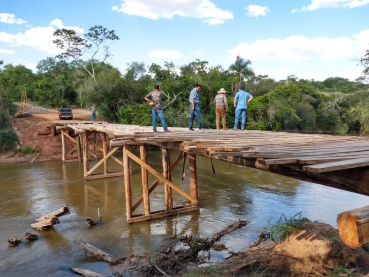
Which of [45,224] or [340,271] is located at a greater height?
[340,271]

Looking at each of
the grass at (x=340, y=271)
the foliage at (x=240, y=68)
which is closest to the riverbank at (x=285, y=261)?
the grass at (x=340, y=271)

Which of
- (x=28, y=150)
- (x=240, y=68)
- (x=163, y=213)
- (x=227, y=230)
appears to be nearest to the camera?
(x=227, y=230)

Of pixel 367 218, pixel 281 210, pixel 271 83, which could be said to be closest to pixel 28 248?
pixel 281 210

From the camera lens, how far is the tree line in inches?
890

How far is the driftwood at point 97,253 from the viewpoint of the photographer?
601 cm

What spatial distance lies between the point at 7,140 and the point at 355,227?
68.8 feet

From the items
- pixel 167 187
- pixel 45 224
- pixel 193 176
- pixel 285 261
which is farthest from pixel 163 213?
pixel 285 261

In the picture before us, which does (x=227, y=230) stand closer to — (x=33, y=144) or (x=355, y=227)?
(x=355, y=227)

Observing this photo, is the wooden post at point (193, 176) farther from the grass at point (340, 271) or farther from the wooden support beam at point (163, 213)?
the grass at point (340, 271)

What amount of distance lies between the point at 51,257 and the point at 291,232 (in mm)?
4538

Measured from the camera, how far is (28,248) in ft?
22.9

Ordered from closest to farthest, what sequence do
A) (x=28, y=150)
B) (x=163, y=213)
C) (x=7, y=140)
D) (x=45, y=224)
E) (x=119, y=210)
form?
1. (x=45, y=224)
2. (x=163, y=213)
3. (x=119, y=210)
4. (x=7, y=140)
5. (x=28, y=150)

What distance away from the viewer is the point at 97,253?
6.27m

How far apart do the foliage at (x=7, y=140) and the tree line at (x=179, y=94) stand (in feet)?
6.64
